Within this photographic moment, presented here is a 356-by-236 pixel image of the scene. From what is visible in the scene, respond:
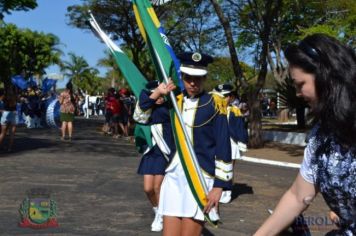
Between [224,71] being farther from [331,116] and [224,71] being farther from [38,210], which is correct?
[331,116]

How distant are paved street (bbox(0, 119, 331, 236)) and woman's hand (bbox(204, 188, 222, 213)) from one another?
66 centimetres

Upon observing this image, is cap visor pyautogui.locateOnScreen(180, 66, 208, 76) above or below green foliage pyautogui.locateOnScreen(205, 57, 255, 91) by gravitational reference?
below

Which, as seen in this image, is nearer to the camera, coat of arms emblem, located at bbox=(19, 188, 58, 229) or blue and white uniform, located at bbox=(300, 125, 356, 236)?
blue and white uniform, located at bbox=(300, 125, 356, 236)

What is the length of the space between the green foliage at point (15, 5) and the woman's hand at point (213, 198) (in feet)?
47.2

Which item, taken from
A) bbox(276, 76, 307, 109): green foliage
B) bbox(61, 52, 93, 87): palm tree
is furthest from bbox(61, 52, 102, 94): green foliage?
bbox(276, 76, 307, 109): green foliage

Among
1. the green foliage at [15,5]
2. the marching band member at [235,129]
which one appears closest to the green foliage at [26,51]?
the green foliage at [15,5]

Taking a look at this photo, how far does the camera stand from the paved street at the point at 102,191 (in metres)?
6.80

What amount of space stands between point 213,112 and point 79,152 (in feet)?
36.8

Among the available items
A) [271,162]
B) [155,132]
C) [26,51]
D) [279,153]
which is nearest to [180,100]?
[155,132]

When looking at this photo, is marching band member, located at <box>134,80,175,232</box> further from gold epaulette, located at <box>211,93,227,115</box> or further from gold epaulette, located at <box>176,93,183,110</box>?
gold epaulette, located at <box>211,93,227,115</box>

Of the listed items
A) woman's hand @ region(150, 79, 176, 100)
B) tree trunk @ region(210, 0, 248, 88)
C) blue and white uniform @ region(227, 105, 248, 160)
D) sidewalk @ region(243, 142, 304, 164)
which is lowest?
sidewalk @ region(243, 142, 304, 164)

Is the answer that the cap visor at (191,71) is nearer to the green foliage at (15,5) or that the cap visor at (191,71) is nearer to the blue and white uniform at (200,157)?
the blue and white uniform at (200,157)

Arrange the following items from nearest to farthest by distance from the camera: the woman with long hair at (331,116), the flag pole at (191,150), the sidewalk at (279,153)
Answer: the woman with long hair at (331,116) → the flag pole at (191,150) → the sidewalk at (279,153)

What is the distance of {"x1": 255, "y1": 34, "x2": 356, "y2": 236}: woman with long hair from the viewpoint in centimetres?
208
